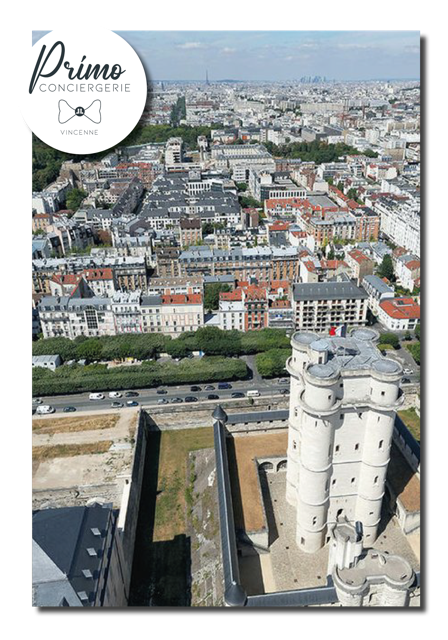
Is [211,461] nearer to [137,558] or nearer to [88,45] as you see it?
[137,558]

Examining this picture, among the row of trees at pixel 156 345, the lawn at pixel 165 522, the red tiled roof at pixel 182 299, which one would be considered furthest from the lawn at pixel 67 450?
the red tiled roof at pixel 182 299

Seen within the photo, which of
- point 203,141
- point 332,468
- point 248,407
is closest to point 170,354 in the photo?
point 248,407

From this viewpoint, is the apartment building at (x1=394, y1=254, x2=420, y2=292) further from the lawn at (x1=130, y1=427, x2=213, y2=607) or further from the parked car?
the parked car

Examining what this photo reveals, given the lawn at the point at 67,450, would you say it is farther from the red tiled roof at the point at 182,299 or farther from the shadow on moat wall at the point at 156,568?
the red tiled roof at the point at 182,299

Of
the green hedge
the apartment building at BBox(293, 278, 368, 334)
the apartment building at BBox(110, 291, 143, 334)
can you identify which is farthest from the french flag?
the apartment building at BBox(110, 291, 143, 334)

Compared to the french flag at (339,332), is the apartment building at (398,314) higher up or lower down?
lower down

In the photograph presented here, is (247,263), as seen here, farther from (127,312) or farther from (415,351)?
(415,351)

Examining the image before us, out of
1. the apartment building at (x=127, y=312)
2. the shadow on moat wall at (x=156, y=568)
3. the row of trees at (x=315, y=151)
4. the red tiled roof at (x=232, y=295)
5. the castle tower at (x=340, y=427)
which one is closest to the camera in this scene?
the castle tower at (x=340, y=427)
